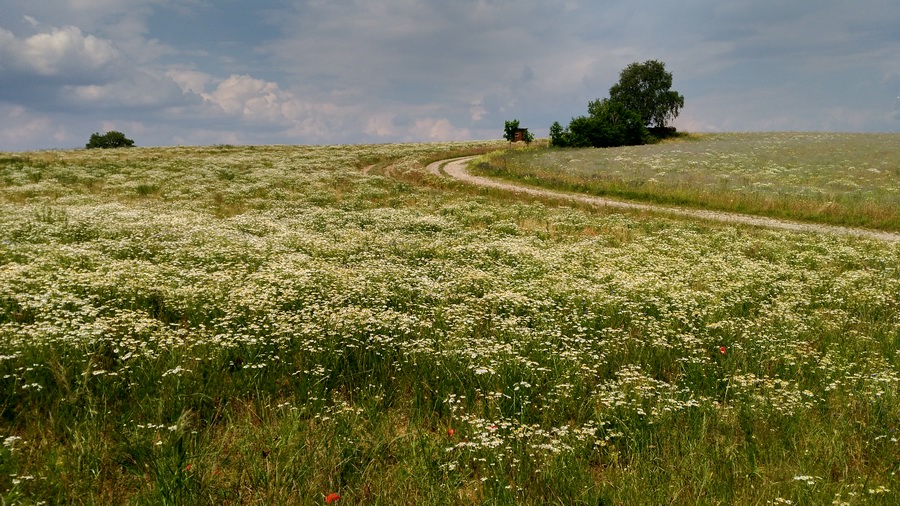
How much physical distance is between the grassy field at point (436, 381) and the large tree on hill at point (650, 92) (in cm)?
10166

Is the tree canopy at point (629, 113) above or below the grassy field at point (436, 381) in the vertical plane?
above

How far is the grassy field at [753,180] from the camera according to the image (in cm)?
2655

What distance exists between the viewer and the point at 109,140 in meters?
127

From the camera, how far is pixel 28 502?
3666mm

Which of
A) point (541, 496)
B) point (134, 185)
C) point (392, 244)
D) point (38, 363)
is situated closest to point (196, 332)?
point (38, 363)

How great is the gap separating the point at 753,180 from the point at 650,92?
73994mm

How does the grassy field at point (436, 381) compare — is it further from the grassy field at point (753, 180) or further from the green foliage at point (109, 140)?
the green foliage at point (109, 140)

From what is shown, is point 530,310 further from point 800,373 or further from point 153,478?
point 153,478

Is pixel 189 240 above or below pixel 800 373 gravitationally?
above

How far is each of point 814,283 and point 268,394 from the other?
1388 cm

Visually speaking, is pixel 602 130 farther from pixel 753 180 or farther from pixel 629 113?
pixel 753 180

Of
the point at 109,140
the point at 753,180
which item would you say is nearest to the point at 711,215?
the point at 753,180

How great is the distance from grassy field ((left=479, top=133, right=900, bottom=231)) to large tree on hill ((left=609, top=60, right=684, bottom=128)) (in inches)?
1694

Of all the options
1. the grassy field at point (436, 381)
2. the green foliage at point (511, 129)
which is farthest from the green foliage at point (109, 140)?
the grassy field at point (436, 381)
